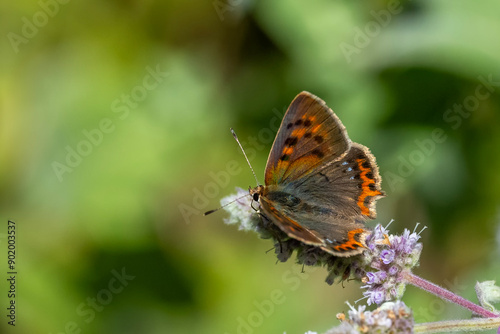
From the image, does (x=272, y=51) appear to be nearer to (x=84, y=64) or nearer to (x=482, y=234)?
(x=84, y=64)

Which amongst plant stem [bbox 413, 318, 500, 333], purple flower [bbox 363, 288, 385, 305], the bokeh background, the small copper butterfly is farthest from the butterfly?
the bokeh background

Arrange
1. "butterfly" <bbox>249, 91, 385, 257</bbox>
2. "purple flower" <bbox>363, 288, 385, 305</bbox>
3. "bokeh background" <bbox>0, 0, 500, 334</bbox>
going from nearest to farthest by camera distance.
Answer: "purple flower" <bbox>363, 288, 385, 305</bbox>
"butterfly" <bbox>249, 91, 385, 257</bbox>
"bokeh background" <bbox>0, 0, 500, 334</bbox>

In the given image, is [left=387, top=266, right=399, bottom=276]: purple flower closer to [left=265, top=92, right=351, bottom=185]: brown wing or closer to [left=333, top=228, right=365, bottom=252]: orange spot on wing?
[left=333, top=228, right=365, bottom=252]: orange spot on wing

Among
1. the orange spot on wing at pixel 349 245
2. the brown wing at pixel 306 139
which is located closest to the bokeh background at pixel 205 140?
the brown wing at pixel 306 139

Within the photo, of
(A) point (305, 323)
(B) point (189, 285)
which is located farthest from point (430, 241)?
(B) point (189, 285)

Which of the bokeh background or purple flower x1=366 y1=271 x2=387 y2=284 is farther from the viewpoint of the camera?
the bokeh background

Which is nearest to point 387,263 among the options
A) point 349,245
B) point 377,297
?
point 377,297
